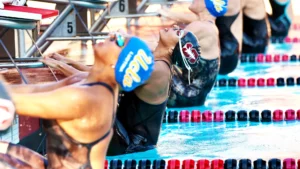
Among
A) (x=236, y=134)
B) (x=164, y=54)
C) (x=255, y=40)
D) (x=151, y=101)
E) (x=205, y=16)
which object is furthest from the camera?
(x=255, y=40)

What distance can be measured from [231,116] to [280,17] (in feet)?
21.2

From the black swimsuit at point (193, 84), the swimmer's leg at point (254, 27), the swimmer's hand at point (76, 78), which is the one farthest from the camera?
the swimmer's leg at point (254, 27)

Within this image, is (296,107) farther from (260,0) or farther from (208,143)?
(260,0)

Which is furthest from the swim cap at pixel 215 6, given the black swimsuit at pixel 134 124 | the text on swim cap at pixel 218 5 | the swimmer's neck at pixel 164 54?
the black swimsuit at pixel 134 124

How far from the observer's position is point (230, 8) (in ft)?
32.7

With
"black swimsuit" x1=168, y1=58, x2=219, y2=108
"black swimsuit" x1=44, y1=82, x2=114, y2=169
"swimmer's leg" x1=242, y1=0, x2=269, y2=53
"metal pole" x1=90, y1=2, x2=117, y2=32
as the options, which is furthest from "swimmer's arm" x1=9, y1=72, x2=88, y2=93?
"swimmer's leg" x1=242, y1=0, x2=269, y2=53

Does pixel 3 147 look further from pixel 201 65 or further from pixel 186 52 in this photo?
pixel 201 65

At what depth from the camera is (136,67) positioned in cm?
412

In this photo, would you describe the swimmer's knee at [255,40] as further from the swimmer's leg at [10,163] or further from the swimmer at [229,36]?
the swimmer's leg at [10,163]

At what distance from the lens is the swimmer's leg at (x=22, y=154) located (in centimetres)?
396

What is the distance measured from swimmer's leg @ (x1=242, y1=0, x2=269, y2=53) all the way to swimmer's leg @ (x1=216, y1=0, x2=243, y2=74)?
3.43ft

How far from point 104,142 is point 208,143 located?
2.71m

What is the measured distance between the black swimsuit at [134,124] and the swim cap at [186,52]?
0.34 meters

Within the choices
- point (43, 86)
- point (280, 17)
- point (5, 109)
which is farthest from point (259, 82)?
point (5, 109)
